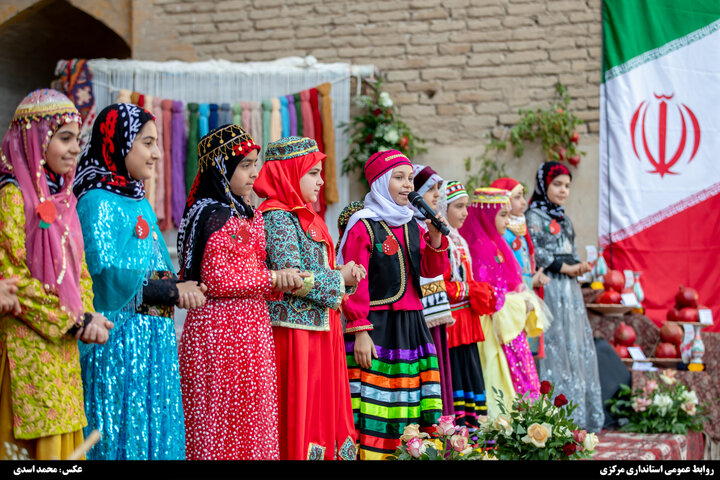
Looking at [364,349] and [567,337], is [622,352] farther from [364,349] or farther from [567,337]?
[364,349]

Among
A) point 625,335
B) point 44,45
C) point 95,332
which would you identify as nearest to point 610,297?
point 625,335

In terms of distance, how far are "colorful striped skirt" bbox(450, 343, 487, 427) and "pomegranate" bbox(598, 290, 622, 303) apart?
244cm

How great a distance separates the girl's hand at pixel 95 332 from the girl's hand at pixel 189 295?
35cm

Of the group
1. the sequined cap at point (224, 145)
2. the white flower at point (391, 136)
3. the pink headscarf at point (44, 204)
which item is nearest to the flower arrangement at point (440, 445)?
the sequined cap at point (224, 145)

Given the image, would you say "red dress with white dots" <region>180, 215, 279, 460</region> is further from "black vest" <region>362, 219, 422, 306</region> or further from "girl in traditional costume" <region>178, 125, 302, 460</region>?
"black vest" <region>362, 219, 422, 306</region>

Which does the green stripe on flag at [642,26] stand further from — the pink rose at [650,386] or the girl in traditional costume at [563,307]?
the pink rose at [650,386]

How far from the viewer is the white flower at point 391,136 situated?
297 inches

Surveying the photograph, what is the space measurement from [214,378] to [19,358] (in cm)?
80

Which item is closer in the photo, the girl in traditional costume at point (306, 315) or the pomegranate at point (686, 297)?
the girl in traditional costume at point (306, 315)

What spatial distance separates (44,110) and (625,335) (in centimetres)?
510

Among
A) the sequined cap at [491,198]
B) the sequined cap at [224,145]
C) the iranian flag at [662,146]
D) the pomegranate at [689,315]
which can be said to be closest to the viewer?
the sequined cap at [224,145]

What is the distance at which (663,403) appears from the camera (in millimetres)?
6039
